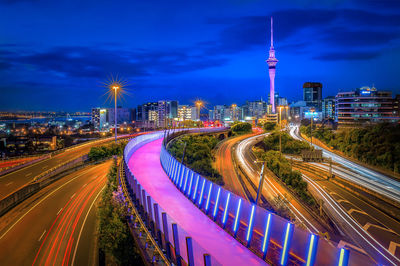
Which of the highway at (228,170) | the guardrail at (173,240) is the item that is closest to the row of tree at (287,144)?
the highway at (228,170)

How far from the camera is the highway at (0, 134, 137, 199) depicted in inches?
880

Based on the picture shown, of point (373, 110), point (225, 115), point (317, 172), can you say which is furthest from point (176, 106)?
point (317, 172)

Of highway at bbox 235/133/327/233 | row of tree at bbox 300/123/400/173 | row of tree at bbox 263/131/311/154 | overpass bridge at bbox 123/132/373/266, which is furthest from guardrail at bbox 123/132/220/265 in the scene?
A: row of tree at bbox 263/131/311/154

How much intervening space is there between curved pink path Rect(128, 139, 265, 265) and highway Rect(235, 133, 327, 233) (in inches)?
368

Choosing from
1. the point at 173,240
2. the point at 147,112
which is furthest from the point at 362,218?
the point at 147,112

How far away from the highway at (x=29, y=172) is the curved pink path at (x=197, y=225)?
47.9 feet

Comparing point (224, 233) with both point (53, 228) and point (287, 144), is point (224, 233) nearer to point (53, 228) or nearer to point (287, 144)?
point (53, 228)

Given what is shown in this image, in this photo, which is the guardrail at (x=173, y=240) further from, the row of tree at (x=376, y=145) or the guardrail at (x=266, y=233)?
the row of tree at (x=376, y=145)

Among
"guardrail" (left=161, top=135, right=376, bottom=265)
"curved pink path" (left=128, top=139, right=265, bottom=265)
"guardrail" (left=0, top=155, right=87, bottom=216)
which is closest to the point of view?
"guardrail" (left=161, top=135, right=376, bottom=265)

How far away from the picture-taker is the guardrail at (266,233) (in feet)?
14.8

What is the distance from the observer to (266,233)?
6.00 m

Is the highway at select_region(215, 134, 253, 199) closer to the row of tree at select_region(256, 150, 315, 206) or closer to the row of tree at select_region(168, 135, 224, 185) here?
the row of tree at select_region(168, 135, 224, 185)

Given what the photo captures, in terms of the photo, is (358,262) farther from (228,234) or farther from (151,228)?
(151,228)

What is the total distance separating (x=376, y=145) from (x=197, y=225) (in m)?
34.8
